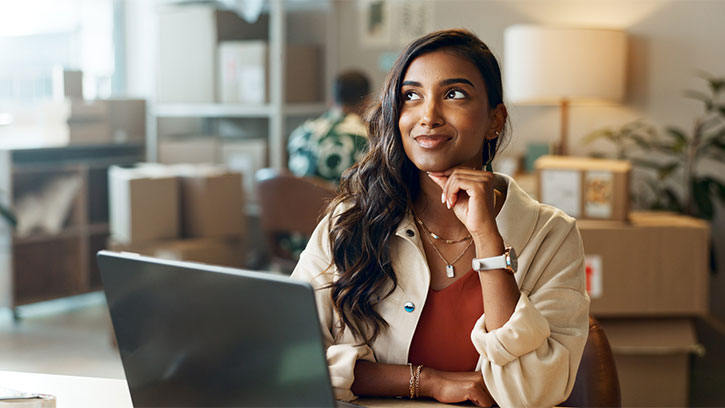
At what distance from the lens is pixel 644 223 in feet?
9.55

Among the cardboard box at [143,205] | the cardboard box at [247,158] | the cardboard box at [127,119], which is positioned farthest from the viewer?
the cardboard box at [127,119]

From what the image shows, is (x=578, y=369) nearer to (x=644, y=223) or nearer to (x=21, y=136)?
(x=644, y=223)

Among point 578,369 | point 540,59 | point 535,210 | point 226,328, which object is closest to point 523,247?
point 535,210

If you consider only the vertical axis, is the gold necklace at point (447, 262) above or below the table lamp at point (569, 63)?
below

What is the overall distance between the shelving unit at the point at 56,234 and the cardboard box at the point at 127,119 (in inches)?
4.3

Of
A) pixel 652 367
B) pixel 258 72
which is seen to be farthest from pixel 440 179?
pixel 258 72

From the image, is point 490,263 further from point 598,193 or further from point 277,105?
point 277,105

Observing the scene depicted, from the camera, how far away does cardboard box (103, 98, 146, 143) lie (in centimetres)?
469

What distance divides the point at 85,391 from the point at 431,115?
2.21 ft

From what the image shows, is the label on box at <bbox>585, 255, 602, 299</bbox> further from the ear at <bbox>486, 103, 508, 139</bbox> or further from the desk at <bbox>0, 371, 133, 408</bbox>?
the desk at <bbox>0, 371, 133, 408</bbox>

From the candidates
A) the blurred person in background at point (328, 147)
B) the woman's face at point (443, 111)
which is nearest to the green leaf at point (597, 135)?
the blurred person in background at point (328, 147)

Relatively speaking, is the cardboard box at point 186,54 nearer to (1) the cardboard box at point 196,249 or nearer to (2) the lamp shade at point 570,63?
(1) the cardboard box at point 196,249

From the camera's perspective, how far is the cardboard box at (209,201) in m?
3.93

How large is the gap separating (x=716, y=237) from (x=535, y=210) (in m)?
2.44
